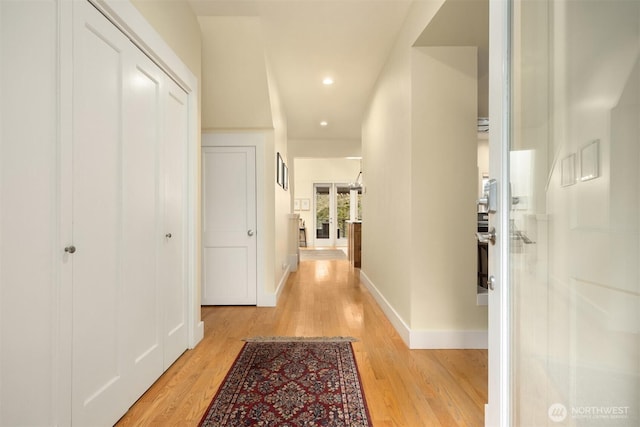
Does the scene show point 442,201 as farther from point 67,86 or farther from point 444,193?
point 67,86

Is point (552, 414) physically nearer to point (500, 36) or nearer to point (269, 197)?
point (500, 36)

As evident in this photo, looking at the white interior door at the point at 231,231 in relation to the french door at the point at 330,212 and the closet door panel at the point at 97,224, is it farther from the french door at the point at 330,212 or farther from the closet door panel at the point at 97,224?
the french door at the point at 330,212

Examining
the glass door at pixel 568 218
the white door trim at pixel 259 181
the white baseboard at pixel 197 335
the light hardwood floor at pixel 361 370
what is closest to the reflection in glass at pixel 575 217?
the glass door at pixel 568 218

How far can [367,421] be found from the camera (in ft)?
4.78

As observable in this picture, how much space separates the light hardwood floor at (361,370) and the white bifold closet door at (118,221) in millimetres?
179

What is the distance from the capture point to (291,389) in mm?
1737

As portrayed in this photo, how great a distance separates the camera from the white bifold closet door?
4.17ft

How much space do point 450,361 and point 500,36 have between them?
1.94 metres

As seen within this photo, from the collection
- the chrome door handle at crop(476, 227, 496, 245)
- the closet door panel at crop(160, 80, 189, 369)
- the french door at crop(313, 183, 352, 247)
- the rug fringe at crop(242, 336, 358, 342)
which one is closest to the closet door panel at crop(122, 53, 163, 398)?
the closet door panel at crop(160, 80, 189, 369)

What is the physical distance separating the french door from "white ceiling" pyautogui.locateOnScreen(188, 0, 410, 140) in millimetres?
6035

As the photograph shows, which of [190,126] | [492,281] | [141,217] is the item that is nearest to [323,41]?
[190,126]

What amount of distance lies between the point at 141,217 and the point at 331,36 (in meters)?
2.19

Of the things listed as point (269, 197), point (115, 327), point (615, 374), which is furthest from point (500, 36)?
point (269, 197)

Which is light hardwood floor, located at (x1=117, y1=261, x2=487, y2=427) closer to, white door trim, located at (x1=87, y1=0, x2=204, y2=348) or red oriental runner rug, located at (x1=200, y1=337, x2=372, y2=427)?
red oriental runner rug, located at (x1=200, y1=337, x2=372, y2=427)
